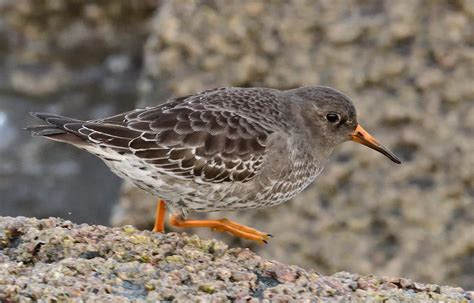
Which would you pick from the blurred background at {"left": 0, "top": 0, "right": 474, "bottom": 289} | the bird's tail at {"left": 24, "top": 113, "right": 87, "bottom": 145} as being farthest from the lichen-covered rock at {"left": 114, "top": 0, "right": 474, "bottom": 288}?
the bird's tail at {"left": 24, "top": 113, "right": 87, "bottom": 145}

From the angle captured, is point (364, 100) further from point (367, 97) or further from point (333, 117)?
point (333, 117)

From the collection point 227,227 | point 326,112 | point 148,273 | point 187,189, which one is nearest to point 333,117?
point 326,112

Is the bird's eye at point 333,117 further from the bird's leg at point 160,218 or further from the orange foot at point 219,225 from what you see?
the bird's leg at point 160,218

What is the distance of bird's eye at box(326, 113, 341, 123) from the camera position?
21.7 feet

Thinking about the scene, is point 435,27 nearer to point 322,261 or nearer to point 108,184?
point 322,261

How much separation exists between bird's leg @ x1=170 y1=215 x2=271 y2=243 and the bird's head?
88 cm

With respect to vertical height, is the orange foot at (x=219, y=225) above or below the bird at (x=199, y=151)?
below

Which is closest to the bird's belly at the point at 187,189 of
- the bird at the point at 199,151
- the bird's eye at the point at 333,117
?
the bird at the point at 199,151

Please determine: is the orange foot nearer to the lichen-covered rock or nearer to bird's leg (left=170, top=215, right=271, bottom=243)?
bird's leg (left=170, top=215, right=271, bottom=243)

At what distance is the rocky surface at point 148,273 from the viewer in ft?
→ 14.1

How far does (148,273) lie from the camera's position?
453 cm

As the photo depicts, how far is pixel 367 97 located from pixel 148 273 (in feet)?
12.4

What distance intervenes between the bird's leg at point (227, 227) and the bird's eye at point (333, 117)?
1.00 m

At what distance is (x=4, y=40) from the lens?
375 inches
